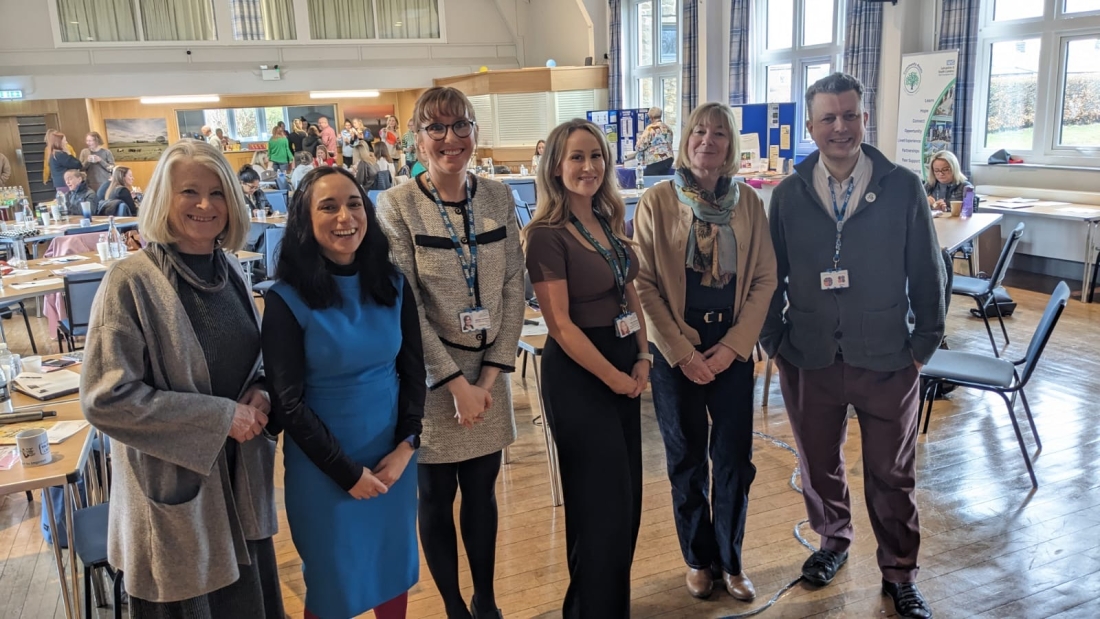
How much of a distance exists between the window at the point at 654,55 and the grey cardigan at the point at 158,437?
12.0m

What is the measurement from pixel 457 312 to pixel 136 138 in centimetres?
1549

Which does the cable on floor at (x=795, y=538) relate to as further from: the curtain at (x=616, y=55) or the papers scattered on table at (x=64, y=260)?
the curtain at (x=616, y=55)

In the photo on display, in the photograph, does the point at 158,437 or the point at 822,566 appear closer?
the point at 158,437

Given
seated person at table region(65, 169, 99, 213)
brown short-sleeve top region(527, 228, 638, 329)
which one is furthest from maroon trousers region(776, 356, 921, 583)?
seated person at table region(65, 169, 99, 213)

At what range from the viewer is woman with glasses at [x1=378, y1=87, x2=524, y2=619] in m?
A: 2.16

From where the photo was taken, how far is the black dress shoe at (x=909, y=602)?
2.57 meters

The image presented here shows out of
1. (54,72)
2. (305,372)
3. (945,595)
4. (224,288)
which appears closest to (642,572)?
(945,595)

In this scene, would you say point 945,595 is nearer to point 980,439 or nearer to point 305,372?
point 980,439

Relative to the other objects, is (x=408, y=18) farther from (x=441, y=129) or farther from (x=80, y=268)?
(x=441, y=129)

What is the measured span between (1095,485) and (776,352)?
1.92m

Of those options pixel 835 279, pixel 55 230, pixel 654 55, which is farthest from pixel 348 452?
pixel 654 55

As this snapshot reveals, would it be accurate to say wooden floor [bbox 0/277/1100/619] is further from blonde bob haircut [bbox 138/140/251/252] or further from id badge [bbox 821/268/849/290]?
blonde bob haircut [bbox 138/140/251/252]

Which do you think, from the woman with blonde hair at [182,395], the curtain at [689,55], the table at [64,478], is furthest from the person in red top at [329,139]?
the woman with blonde hair at [182,395]

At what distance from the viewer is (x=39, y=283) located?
5000 mm
